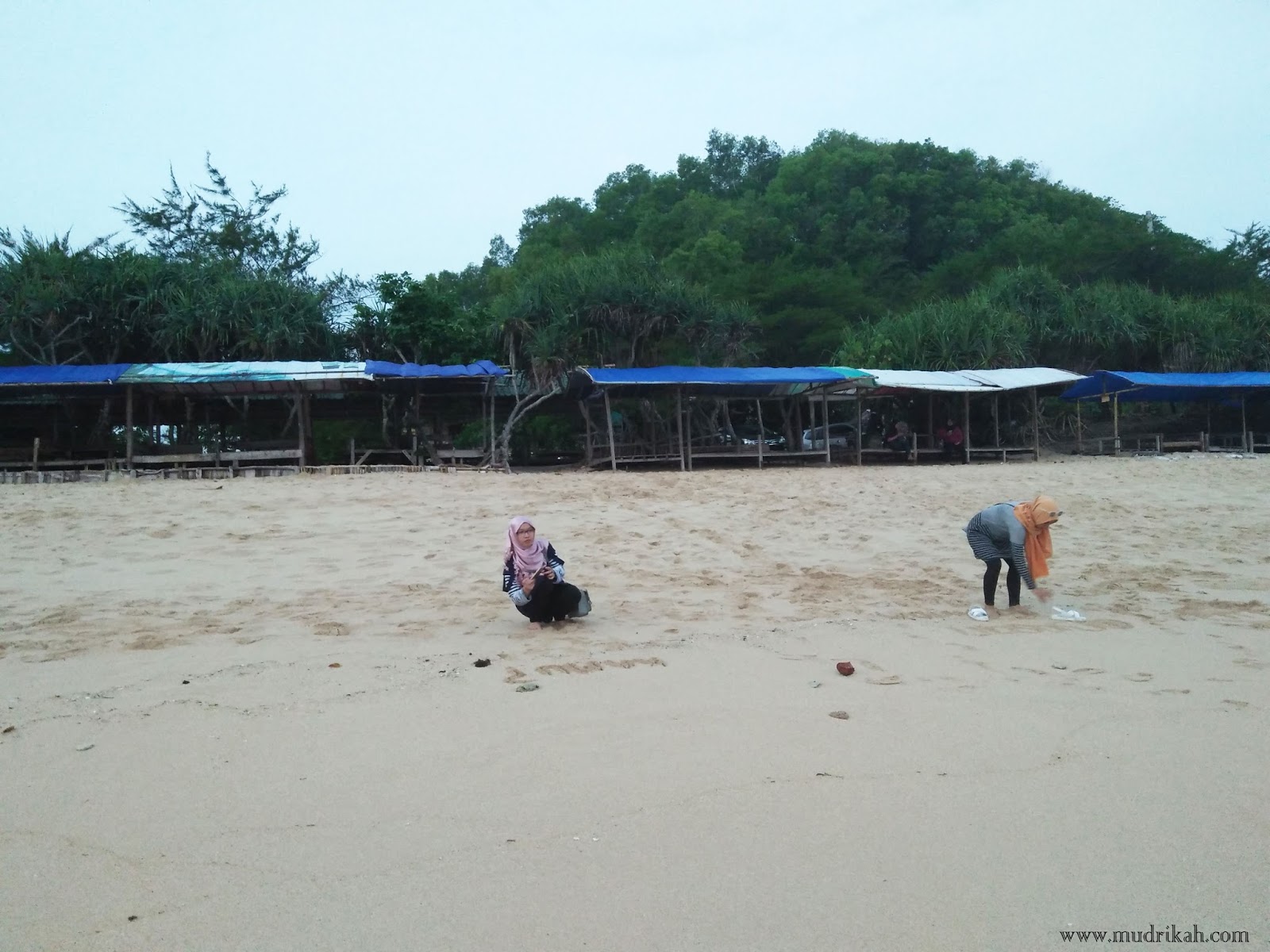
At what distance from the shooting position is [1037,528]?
5898 mm

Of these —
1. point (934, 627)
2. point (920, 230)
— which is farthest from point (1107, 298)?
point (934, 627)

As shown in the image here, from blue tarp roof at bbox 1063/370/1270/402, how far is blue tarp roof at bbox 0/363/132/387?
18860 mm

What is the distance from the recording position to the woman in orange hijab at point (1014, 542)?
5.84 m

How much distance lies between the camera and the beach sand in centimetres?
232

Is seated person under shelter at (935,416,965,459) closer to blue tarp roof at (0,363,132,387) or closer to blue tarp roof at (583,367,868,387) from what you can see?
blue tarp roof at (583,367,868,387)

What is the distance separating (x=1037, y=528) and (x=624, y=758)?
374 centimetres

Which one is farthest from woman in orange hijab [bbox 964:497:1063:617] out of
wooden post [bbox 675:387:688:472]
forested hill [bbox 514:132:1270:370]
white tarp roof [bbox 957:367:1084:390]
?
forested hill [bbox 514:132:1270:370]

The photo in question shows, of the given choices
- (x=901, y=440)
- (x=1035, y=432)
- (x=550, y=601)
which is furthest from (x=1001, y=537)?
(x=1035, y=432)

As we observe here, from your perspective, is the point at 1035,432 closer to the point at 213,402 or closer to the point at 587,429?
the point at 587,429

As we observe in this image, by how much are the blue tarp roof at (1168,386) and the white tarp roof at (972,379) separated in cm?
102

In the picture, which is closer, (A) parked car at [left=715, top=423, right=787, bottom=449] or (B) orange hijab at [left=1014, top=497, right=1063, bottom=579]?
(B) orange hijab at [left=1014, top=497, right=1063, bottom=579]

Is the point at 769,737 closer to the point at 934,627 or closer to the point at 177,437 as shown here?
the point at 934,627

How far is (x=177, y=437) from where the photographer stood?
70.7 ft

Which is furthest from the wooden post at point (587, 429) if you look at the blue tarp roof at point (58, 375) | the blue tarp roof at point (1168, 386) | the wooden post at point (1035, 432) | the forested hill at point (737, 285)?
the blue tarp roof at point (1168, 386)
